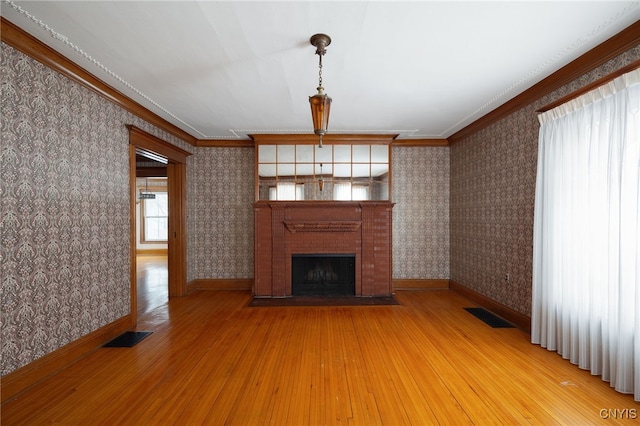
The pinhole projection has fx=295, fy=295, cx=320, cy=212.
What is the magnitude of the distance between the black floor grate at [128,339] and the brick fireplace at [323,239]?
1.83m

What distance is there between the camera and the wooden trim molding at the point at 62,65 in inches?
83.8

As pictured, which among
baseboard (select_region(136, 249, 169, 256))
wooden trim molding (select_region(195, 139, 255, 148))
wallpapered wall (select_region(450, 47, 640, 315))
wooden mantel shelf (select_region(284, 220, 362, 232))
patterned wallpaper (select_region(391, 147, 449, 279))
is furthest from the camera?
baseboard (select_region(136, 249, 169, 256))

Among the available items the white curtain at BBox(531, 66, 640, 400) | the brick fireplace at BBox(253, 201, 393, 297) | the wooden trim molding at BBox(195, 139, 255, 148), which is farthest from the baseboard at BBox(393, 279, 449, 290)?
the wooden trim molding at BBox(195, 139, 255, 148)

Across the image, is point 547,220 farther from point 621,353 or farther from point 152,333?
point 152,333

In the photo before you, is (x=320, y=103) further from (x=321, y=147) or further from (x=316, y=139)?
(x=316, y=139)

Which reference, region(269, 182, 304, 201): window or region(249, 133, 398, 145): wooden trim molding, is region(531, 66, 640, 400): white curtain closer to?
region(249, 133, 398, 145): wooden trim molding

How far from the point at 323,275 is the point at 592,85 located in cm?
407

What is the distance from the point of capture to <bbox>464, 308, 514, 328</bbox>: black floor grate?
361 cm

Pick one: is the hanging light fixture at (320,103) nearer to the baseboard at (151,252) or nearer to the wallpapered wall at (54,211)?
the wallpapered wall at (54,211)

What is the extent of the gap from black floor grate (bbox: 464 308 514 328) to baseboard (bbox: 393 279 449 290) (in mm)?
1191

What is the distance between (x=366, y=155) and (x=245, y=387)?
391cm

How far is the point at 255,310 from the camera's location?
4234 mm

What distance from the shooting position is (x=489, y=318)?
384 cm

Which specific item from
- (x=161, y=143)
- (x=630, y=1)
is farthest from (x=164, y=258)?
(x=630, y=1)
